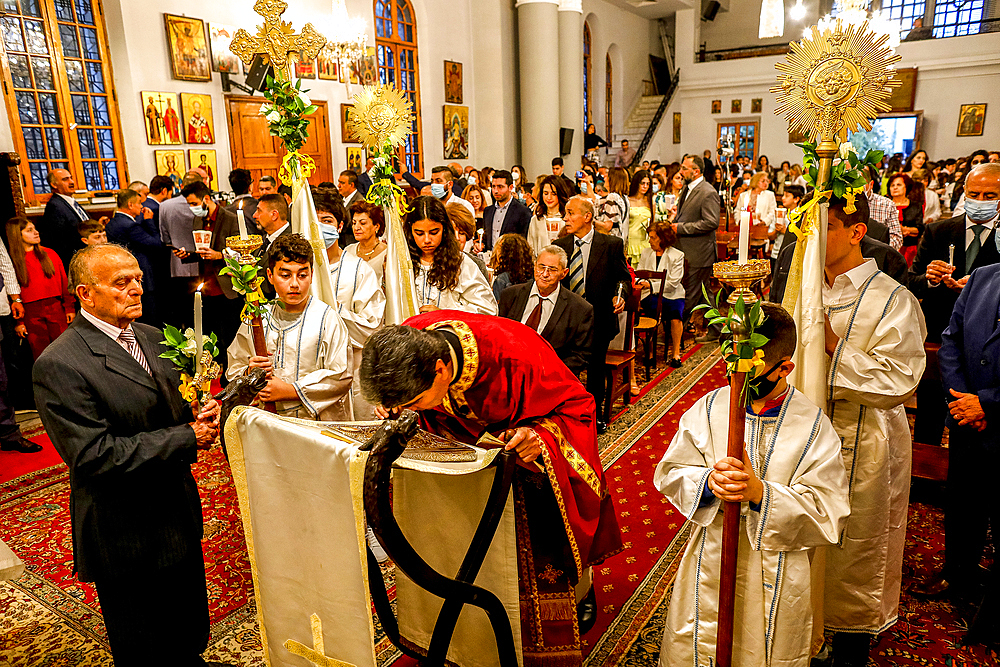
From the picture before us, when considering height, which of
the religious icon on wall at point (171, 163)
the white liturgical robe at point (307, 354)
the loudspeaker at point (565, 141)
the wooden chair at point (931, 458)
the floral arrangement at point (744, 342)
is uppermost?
the loudspeaker at point (565, 141)

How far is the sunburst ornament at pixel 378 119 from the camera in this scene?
4.25 m

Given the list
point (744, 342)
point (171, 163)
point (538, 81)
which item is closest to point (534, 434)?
point (744, 342)

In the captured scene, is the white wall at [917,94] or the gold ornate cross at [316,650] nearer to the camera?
the gold ornate cross at [316,650]

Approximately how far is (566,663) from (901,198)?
7828 millimetres

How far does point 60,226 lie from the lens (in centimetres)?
725

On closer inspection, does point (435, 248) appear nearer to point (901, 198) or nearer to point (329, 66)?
point (901, 198)

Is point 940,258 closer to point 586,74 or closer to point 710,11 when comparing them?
point 586,74

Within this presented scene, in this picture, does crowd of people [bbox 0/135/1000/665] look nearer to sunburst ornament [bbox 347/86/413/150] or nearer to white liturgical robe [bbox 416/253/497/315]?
white liturgical robe [bbox 416/253/497/315]

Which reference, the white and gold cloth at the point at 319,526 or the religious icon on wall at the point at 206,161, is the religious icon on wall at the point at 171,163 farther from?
the white and gold cloth at the point at 319,526

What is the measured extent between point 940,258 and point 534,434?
12.1 feet

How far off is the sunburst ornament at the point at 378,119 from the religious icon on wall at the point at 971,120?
2235cm

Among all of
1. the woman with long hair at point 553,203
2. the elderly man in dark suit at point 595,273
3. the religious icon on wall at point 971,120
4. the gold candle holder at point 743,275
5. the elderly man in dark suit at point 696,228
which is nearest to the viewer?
the gold candle holder at point 743,275

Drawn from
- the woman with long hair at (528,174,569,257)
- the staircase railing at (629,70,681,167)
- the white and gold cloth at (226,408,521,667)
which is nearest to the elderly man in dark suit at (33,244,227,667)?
the white and gold cloth at (226,408,521,667)

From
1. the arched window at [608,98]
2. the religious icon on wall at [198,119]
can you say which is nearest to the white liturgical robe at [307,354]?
the religious icon on wall at [198,119]
